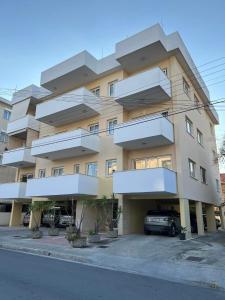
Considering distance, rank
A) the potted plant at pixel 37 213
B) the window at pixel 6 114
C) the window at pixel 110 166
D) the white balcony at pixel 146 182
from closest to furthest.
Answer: the white balcony at pixel 146 182 < the potted plant at pixel 37 213 < the window at pixel 110 166 < the window at pixel 6 114

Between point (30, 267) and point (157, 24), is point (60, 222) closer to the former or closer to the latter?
point (30, 267)

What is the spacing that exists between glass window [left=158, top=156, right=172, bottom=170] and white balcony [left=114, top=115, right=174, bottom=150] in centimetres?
98

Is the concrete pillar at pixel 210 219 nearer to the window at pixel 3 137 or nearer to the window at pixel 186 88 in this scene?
the window at pixel 186 88

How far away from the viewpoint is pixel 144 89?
1777 centimetres

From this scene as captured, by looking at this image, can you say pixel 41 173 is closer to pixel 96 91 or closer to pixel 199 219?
pixel 96 91

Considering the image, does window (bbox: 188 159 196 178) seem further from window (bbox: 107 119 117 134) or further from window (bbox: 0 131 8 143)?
window (bbox: 0 131 8 143)

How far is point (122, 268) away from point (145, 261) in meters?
1.32

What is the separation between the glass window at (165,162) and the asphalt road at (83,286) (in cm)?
1004

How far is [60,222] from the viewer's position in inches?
883

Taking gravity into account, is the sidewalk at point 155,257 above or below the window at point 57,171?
below

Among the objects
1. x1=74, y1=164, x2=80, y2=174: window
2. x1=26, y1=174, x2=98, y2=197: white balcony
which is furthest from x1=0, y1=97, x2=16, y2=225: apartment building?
x1=74, y1=164, x2=80, y2=174: window

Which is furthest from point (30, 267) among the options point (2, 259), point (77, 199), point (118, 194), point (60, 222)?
point (60, 222)

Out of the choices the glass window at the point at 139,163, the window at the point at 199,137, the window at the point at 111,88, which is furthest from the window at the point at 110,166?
the window at the point at 199,137

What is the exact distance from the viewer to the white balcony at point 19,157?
81.0 feet
